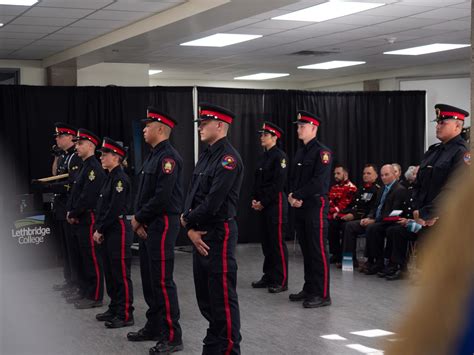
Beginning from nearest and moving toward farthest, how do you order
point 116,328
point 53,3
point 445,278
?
point 445,278 < point 116,328 < point 53,3

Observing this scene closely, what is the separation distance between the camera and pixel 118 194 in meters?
5.32

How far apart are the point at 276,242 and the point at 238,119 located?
12.7 ft

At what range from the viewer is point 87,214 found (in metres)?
6.00

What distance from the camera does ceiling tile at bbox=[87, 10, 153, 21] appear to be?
752cm

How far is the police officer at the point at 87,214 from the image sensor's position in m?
5.95

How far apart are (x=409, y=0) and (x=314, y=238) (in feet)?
8.93

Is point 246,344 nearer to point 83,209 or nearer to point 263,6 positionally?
point 83,209

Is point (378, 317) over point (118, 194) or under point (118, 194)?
under

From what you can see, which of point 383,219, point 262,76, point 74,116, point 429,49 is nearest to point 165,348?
point 383,219

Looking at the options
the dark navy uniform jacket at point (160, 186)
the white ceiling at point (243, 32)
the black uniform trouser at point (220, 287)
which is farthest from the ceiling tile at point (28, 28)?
the black uniform trouser at point (220, 287)

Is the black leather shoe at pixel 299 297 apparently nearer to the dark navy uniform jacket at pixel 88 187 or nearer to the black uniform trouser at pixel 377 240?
the black uniform trouser at pixel 377 240

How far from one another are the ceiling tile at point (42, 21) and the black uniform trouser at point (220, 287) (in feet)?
15.4

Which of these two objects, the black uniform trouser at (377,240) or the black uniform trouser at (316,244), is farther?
the black uniform trouser at (377,240)

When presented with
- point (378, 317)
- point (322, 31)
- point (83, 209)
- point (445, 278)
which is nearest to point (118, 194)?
point (83, 209)
